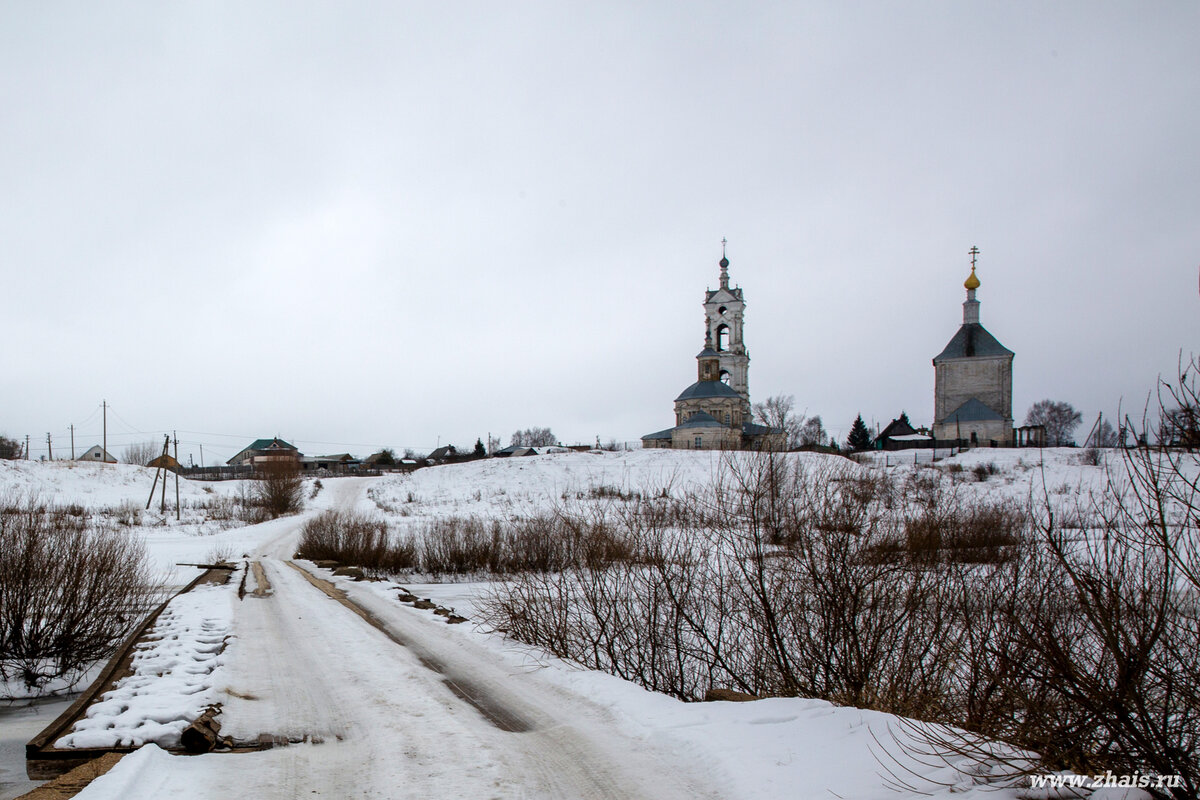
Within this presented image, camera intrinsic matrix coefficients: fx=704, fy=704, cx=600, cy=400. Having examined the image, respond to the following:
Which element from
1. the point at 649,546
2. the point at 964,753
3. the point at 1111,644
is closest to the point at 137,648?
the point at 649,546

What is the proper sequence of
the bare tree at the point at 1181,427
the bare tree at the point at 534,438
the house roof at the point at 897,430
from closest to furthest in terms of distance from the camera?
the bare tree at the point at 1181,427
the house roof at the point at 897,430
the bare tree at the point at 534,438

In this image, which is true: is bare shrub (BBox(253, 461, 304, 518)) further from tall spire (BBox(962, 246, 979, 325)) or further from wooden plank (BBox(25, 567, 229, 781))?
tall spire (BBox(962, 246, 979, 325))

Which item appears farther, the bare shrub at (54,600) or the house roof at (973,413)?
the house roof at (973,413)

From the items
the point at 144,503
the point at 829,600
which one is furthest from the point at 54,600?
the point at 144,503

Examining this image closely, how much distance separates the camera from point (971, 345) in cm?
6156

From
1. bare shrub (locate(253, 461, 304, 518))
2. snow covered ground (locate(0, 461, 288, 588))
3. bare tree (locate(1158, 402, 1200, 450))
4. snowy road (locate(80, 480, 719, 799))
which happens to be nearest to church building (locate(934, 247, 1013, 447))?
bare shrub (locate(253, 461, 304, 518))

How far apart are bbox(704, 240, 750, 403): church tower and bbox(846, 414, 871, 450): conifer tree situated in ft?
41.5

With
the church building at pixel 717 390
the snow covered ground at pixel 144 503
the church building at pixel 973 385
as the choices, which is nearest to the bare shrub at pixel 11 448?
the snow covered ground at pixel 144 503

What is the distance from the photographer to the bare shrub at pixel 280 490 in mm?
43031

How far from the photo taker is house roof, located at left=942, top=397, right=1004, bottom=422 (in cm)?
5775

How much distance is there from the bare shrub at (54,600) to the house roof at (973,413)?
60.3 meters

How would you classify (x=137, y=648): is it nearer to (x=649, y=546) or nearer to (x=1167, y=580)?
(x=649, y=546)

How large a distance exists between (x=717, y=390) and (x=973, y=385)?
2210cm

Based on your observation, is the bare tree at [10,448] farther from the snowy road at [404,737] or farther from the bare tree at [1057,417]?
the bare tree at [1057,417]
